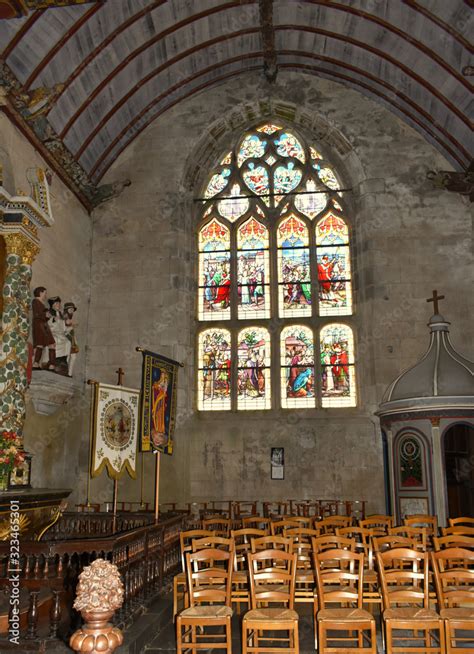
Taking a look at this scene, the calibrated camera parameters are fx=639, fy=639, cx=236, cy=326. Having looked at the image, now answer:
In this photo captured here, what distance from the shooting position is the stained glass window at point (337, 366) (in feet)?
52.7

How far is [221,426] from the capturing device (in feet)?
52.6

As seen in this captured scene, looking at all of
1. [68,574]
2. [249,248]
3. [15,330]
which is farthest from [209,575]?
[249,248]

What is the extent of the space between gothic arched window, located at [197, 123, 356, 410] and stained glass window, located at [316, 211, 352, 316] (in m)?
0.03

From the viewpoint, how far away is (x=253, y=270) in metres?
17.2

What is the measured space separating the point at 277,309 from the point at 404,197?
4349mm

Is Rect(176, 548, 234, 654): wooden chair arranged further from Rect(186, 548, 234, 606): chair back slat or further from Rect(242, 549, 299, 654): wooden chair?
Rect(242, 549, 299, 654): wooden chair

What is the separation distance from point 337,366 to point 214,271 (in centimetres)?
418

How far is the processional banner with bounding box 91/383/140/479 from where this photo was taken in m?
10.1

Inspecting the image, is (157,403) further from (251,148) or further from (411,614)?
(251,148)

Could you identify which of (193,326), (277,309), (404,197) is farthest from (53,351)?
(404,197)

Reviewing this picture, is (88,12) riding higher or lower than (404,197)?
higher

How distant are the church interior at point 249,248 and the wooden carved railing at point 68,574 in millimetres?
3475

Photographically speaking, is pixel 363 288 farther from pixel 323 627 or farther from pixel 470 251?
pixel 323 627

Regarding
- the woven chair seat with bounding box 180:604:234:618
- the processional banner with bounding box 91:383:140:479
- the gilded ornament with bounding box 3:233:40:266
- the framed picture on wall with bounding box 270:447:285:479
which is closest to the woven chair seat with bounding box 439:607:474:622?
the woven chair seat with bounding box 180:604:234:618
